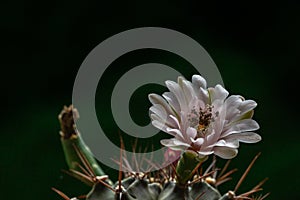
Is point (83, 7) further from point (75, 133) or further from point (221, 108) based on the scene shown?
point (221, 108)

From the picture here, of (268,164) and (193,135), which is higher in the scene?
(193,135)

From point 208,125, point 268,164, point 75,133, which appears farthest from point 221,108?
point 268,164

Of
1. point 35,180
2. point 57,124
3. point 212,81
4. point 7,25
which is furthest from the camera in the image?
point 7,25

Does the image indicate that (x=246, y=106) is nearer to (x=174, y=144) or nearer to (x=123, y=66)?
(x=174, y=144)

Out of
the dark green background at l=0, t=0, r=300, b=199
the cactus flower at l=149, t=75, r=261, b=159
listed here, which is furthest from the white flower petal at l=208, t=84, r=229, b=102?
the dark green background at l=0, t=0, r=300, b=199

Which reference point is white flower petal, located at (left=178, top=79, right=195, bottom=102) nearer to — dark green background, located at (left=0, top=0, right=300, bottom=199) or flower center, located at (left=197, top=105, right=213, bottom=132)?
flower center, located at (left=197, top=105, right=213, bottom=132)
